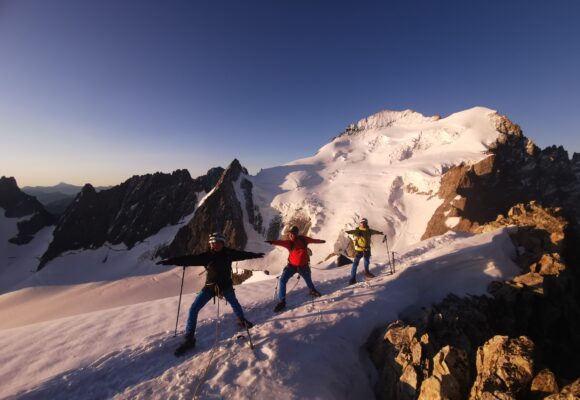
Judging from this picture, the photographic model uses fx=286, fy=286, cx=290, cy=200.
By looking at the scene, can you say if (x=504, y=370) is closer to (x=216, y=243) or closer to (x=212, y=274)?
(x=212, y=274)

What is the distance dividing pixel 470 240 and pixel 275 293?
520 inches

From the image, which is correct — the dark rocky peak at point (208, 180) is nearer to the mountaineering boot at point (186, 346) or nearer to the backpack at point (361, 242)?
the backpack at point (361, 242)

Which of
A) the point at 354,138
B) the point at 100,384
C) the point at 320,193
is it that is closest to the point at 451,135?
the point at 354,138

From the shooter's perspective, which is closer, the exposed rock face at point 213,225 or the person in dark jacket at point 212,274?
the person in dark jacket at point 212,274

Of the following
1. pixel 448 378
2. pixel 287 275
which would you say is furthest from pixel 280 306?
pixel 448 378

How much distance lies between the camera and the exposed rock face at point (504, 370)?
510 cm

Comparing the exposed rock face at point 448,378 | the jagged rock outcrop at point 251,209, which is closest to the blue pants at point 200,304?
the exposed rock face at point 448,378

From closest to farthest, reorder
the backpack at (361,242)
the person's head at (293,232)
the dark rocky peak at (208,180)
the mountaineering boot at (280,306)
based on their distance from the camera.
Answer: the mountaineering boot at (280,306) < the person's head at (293,232) < the backpack at (361,242) < the dark rocky peak at (208,180)

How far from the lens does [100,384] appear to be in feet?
20.4

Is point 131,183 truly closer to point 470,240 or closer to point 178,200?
point 178,200

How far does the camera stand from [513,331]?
12.2m

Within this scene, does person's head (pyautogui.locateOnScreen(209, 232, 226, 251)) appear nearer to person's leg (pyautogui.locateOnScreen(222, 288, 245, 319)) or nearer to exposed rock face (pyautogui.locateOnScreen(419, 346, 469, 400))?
person's leg (pyautogui.locateOnScreen(222, 288, 245, 319))

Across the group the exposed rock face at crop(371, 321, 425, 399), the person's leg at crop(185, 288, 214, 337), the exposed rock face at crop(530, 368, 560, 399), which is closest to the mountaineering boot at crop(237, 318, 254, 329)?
the person's leg at crop(185, 288, 214, 337)

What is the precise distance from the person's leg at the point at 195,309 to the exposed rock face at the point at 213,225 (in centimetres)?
5629
